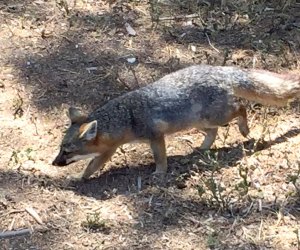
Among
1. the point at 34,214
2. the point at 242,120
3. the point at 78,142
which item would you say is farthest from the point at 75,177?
the point at 242,120

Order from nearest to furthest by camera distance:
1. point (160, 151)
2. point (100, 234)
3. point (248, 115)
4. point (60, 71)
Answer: point (100, 234), point (160, 151), point (248, 115), point (60, 71)

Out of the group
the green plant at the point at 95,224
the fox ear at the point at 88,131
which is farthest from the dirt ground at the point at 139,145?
the fox ear at the point at 88,131

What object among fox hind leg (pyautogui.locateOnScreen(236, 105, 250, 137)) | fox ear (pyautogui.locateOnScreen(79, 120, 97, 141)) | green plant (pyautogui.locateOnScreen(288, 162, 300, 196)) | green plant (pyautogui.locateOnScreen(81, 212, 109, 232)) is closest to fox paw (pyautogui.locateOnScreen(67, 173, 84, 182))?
fox ear (pyautogui.locateOnScreen(79, 120, 97, 141))

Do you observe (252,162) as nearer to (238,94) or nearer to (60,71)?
(238,94)

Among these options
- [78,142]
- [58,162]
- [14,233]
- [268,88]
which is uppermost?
[268,88]

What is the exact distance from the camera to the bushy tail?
704cm

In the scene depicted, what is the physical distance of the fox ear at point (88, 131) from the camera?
6.73 m

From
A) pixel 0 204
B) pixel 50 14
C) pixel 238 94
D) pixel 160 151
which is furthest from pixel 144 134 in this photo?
pixel 50 14

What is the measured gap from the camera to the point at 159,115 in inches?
272

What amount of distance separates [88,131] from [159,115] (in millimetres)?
628

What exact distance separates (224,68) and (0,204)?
7.35 ft

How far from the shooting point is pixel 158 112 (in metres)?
6.91

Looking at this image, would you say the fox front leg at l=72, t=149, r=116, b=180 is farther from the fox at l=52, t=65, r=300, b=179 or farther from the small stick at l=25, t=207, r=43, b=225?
the small stick at l=25, t=207, r=43, b=225

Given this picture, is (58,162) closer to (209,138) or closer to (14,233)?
(14,233)
